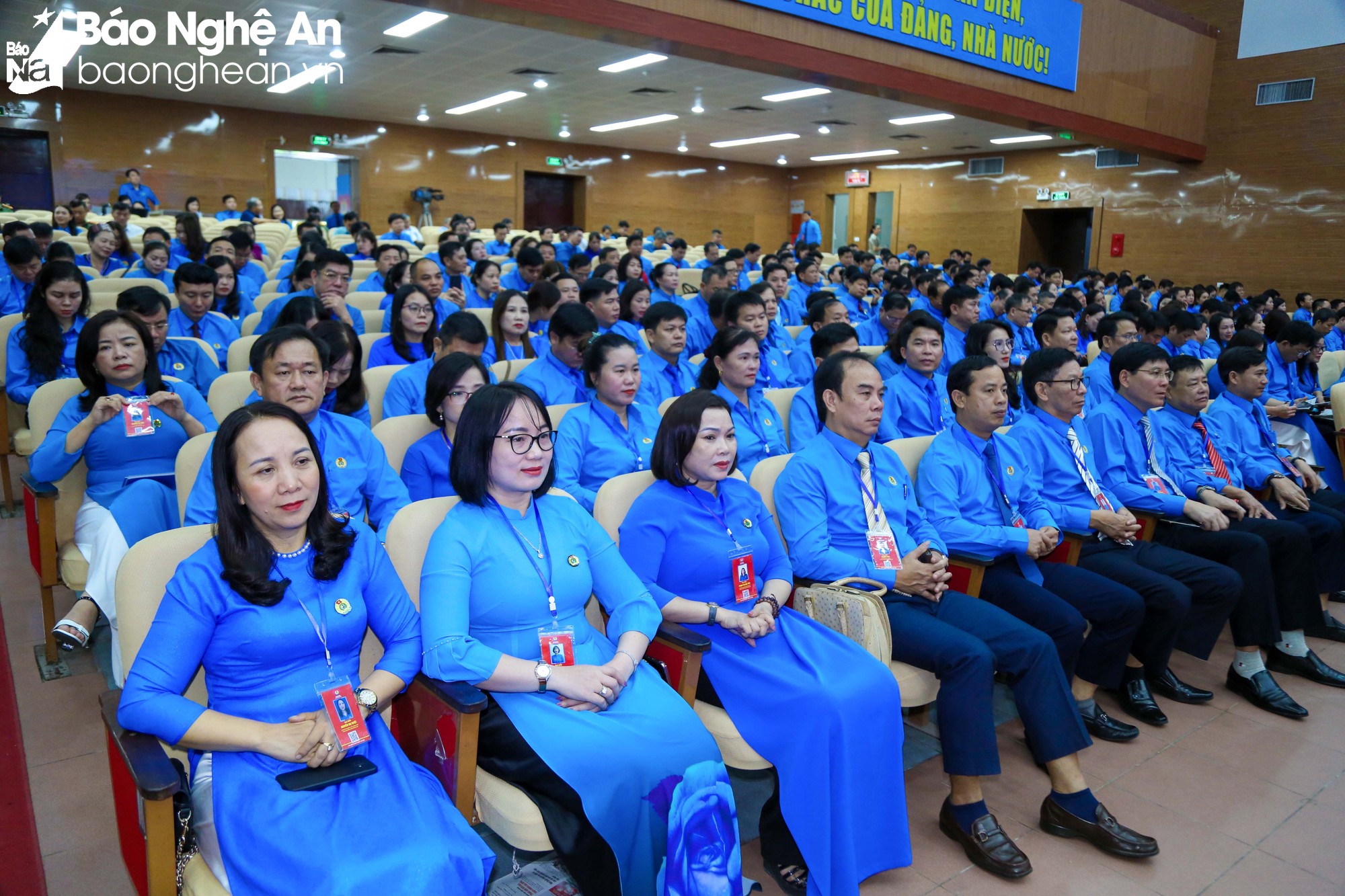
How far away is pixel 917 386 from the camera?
4.15 metres

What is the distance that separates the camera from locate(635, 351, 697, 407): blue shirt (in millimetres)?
4184

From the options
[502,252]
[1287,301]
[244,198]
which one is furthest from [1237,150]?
[244,198]

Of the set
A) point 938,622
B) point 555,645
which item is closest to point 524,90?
point 938,622

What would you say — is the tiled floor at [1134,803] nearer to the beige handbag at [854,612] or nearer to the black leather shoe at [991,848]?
the black leather shoe at [991,848]

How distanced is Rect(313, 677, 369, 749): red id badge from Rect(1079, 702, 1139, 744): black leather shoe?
2.29m

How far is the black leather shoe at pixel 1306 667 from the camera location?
3262 millimetres

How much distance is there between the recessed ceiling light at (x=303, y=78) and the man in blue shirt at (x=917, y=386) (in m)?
10.00

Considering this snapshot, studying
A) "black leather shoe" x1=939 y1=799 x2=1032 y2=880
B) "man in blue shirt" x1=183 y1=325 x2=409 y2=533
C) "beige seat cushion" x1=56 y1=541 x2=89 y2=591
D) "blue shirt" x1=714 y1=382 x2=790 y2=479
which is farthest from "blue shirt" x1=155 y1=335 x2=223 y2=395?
"black leather shoe" x1=939 y1=799 x2=1032 y2=880

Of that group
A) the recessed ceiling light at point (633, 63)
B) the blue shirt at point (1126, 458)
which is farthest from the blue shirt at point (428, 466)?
the recessed ceiling light at point (633, 63)

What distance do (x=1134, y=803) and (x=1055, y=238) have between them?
56.1ft

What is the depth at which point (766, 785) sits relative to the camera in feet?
8.38

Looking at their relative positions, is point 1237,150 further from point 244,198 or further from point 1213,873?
point 244,198

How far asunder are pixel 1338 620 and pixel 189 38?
40.0 feet

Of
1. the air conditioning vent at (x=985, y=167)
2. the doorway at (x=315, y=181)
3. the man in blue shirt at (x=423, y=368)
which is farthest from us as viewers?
the air conditioning vent at (x=985, y=167)
